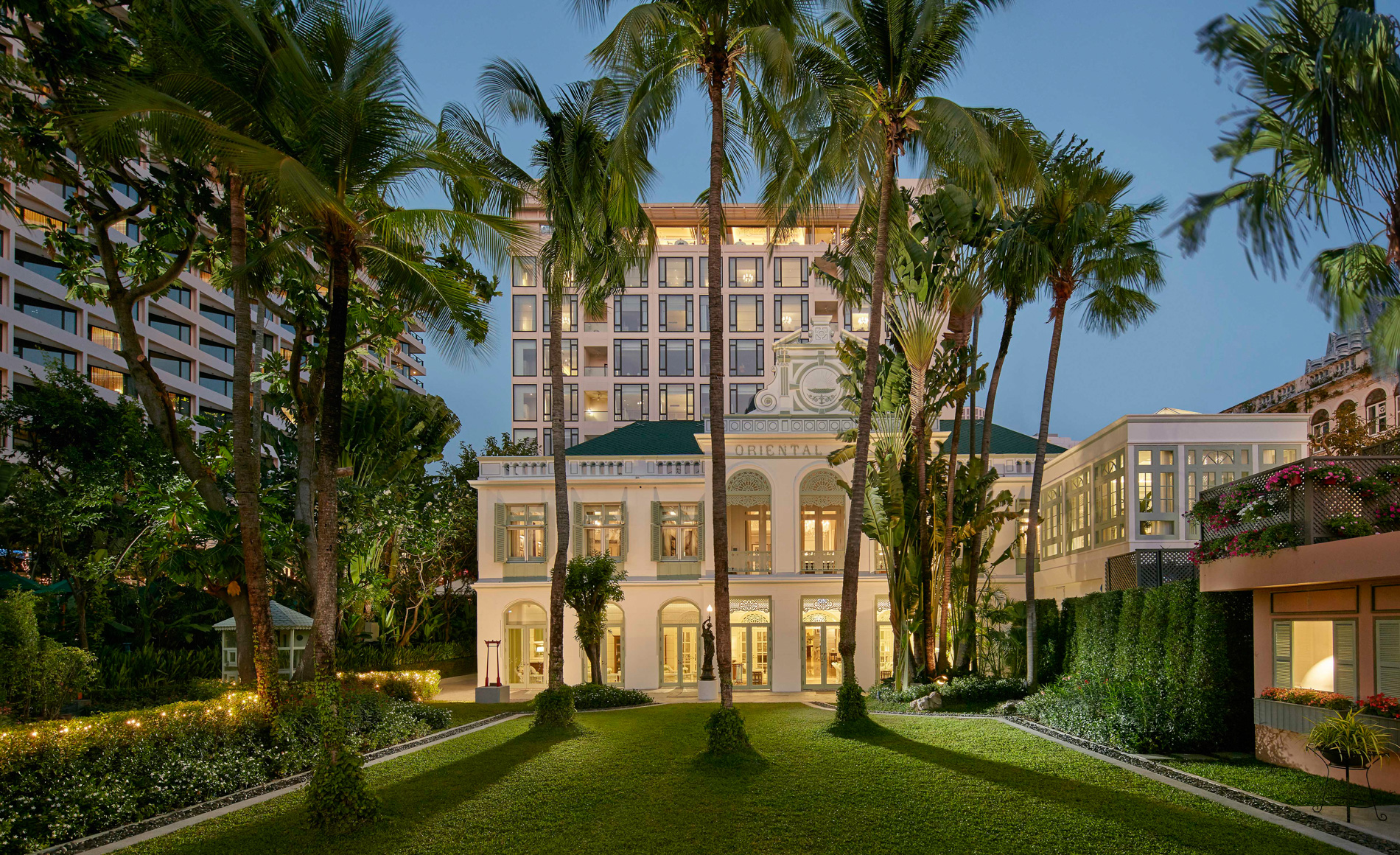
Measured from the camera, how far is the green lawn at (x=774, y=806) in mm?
9156

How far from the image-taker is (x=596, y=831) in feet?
31.8

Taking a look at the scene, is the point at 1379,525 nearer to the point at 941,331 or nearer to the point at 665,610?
the point at 941,331

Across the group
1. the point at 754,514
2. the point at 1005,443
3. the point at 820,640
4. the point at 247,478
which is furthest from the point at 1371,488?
the point at 1005,443

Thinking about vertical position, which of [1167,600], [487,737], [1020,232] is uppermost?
[1020,232]

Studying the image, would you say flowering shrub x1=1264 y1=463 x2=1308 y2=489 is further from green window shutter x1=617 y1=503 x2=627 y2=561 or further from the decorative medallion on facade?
green window shutter x1=617 y1=503 x2=627 y2=561

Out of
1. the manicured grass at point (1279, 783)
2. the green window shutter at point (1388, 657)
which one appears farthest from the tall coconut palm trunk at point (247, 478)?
Result: the green window shutter at point (1388, 657)

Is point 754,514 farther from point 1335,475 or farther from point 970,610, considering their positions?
point 1335,475

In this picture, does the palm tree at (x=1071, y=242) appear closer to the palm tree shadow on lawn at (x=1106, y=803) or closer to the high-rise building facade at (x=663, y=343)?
the palm tree shadow on lawn at (x=1106, y=803)

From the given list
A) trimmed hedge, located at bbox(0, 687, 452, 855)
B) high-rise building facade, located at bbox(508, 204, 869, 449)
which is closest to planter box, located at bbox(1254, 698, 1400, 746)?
trimmed hedge, located at bbox(0, 687, 452, 855)

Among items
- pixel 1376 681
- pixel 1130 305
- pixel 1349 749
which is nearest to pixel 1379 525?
pixel 1376 681

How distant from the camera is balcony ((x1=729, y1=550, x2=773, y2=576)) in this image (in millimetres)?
29781

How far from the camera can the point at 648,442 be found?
33.6 metres

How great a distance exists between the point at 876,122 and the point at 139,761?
1397 cm

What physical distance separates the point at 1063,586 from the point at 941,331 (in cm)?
710
